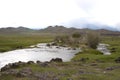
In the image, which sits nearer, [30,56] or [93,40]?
[30,56]

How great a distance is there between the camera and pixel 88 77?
36.3 metres

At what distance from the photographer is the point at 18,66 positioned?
50.2m

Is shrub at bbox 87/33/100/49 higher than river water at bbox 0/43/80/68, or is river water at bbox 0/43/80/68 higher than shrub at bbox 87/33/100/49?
shrub at bbox 87/33/100/49

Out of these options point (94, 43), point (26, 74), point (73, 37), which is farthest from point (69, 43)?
point (26, 74)

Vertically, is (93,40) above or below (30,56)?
above

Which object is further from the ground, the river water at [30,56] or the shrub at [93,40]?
the shrub at [93,40]

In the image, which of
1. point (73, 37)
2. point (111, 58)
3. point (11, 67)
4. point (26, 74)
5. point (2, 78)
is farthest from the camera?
point (73, 37)

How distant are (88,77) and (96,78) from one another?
1296mm

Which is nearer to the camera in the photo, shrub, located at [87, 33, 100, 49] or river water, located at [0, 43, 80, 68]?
river water, located at [0, 43, 80, 68]

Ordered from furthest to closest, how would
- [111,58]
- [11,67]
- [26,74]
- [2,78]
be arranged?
[111,58] → [11,67] → [26,74] → [2,78]

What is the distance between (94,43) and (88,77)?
305 ft

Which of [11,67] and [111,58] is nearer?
[11,67]

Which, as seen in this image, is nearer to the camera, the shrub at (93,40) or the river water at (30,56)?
the river water at (30,56)

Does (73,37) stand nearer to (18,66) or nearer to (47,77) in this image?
(18,66)
